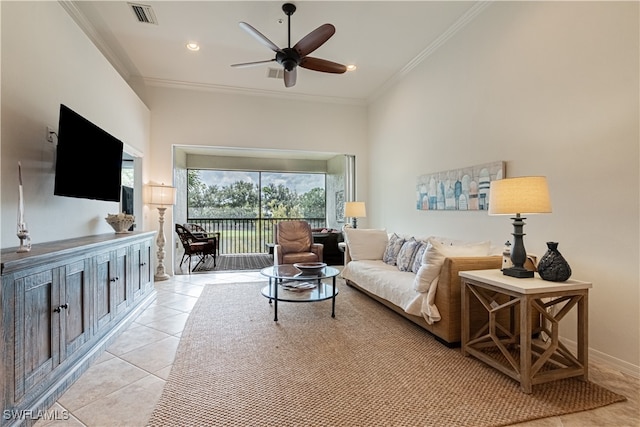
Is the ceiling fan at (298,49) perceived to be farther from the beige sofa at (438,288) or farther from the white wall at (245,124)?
the beige sofa at (438,288)

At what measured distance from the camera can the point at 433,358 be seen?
234 cm

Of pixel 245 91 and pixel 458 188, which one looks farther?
pixel 245 91

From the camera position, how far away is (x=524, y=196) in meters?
2.10

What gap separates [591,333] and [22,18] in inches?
186

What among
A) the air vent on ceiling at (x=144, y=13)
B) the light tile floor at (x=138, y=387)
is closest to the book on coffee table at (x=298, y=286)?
the light tile floor at (x=138, y=387)

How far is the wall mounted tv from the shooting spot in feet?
7.58

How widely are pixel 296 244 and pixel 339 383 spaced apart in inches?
126

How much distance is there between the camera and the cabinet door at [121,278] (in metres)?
2.77

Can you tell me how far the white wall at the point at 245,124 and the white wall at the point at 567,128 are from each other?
237 centimetres

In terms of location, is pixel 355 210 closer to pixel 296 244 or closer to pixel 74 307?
pixel 296 244

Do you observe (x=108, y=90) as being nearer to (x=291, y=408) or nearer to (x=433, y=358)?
(x=291, y=408)

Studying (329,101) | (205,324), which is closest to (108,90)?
(205,324)

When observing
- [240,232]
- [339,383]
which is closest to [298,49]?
[339,383]

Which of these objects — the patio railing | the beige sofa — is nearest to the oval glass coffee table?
the beige sofa
